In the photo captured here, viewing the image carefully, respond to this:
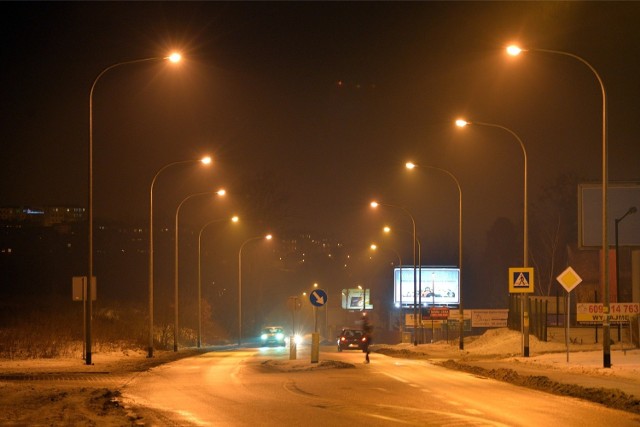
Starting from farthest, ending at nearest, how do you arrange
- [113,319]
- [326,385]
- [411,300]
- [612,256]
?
[411,300], [612,256], [113,319], [326,385]

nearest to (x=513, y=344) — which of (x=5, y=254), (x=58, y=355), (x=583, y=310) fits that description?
(x=583, y=310)

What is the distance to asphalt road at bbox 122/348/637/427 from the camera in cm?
1398

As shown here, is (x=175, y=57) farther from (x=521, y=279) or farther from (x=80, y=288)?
(x=521, y=279)

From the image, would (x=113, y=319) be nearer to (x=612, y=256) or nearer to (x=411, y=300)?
(x=612, y=256)

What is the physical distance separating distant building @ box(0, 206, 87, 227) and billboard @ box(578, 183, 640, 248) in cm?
5220

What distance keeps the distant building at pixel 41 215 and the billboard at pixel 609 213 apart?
5220 centimetres

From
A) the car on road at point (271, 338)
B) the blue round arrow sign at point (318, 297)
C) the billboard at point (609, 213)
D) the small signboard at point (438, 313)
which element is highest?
the billboard at point (609, 213)

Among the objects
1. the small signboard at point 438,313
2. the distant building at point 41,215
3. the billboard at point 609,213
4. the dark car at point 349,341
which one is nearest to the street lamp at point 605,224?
the billboard at point 609,213

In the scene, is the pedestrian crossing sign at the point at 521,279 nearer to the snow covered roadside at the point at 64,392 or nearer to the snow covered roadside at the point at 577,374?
the snow covered roadside at the point at 577,374

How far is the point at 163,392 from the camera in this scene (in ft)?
63.6

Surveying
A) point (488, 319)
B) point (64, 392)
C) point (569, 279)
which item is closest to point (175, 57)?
point (64, 392)

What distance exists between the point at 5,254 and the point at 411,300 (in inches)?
1731

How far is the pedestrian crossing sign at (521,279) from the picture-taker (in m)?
32.2

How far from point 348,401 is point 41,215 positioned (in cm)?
9494
